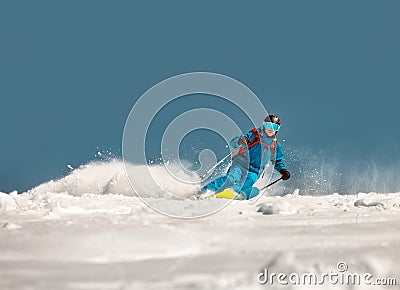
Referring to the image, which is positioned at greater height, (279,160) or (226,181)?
A: (279,160)

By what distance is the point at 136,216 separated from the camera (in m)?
4.68

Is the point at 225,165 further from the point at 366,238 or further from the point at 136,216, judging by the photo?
the point at 366,238

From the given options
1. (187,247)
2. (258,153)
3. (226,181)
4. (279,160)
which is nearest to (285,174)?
(279,160)

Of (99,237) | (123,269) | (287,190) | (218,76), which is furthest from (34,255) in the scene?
(287,190)

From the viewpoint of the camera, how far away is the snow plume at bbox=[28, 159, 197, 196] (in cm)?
1035

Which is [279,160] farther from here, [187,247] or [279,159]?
[187,247]

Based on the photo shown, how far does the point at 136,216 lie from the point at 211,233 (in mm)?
1151

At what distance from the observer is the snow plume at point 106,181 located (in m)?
10.4

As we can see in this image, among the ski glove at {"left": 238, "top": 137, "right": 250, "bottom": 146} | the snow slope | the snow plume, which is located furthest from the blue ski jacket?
the snow slope

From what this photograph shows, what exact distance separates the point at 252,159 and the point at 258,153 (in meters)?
0.17

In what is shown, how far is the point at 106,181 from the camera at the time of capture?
11055 mm

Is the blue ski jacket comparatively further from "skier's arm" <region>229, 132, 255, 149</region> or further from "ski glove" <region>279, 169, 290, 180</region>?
"ski glove" <region>279, 169, 290, 180</region>

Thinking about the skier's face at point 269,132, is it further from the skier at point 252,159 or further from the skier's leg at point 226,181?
the skier's leg at point 226,181

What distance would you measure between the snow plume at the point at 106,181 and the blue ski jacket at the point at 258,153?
1639mm
